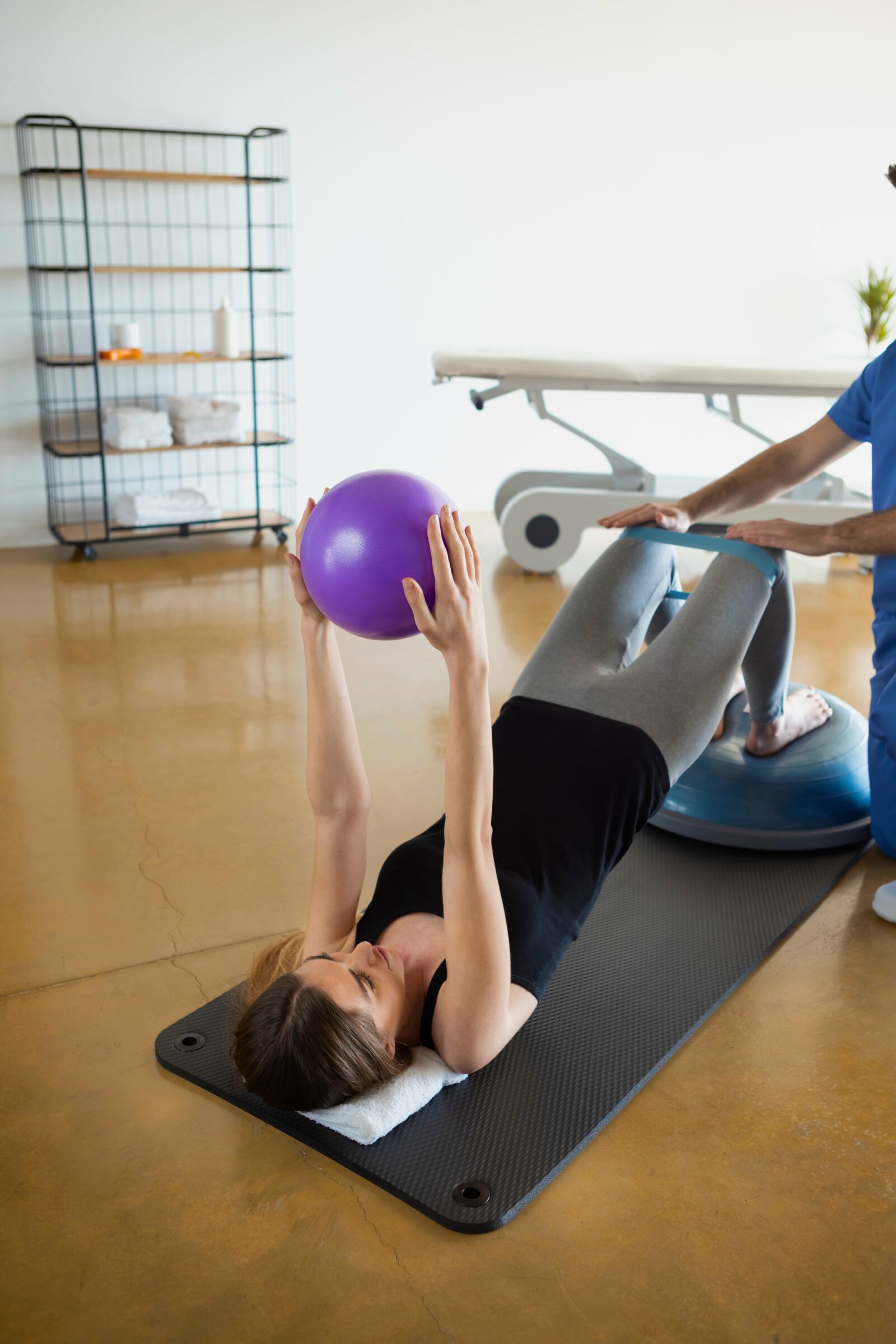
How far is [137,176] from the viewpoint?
388 centimetres

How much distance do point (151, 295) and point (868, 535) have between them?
3.23 meters

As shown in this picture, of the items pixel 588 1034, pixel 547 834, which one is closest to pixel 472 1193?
pixel 588 1034

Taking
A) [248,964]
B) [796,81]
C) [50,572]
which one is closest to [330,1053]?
[248,964]

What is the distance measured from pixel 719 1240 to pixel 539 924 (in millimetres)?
403

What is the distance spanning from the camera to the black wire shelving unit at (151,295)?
4000 millimetres

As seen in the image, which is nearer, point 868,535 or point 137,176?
point 868,535

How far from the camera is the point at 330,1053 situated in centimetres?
121

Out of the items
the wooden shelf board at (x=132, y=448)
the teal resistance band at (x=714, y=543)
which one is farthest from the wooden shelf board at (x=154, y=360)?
the teal resistance band at (x=714, y=543)

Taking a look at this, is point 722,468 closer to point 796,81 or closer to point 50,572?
point 796,81

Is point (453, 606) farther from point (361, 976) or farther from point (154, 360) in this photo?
point (154, 360)

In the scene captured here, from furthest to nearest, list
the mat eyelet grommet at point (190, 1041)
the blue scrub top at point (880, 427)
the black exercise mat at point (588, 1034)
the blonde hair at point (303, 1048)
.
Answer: the blue scrub top at point (880, 427), the mat eyelet grommet at point (190, 1041), the black exercise mat at point (588, 1034), the blonde hair at point (303, 1048)

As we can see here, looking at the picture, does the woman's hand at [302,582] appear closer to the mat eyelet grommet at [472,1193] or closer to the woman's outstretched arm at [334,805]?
the woman's outstretched arm at [334,805]

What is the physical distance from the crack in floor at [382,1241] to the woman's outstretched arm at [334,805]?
0.26m

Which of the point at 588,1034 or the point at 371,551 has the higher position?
the point at 371,551
